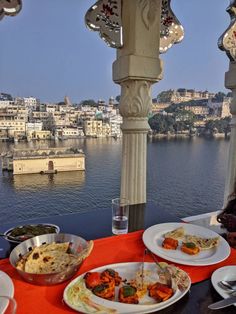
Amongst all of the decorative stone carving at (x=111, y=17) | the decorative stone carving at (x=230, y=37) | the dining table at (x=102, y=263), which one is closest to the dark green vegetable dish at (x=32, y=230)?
the dining table at (x=102, y=263)

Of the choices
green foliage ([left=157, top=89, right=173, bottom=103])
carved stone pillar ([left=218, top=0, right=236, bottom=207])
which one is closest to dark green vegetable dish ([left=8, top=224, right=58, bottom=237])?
carved stone pillar ([left=218, top=0, right=236, bottom=207])

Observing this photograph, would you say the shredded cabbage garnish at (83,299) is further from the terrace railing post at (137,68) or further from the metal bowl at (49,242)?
the terrace railing post at (137,68)

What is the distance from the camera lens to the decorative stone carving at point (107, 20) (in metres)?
1.92

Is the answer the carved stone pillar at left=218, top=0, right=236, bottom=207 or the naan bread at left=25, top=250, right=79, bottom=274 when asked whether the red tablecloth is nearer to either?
the naan bread at left=25, top=250, right=79, bottom=274

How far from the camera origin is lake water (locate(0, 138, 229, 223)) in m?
12.4

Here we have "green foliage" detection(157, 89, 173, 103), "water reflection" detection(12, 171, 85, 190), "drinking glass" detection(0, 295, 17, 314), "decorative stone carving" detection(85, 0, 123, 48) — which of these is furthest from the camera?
"water reflection" detection(12, 171, 85, 190)

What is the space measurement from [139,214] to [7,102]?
1073 inches

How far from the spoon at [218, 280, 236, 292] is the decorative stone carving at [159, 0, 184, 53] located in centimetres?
212

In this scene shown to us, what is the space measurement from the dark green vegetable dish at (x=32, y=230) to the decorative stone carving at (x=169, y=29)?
197 centimetres

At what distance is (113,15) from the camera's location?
1.94 meters

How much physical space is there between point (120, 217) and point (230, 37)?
7.48ft

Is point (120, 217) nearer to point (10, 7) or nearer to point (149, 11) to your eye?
point (149, 11)

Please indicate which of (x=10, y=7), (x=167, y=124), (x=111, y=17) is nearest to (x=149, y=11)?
(x=111, y=17)

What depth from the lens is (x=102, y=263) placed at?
0.83 m
